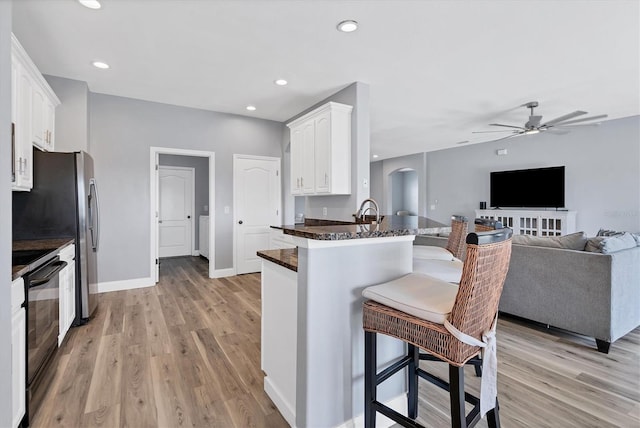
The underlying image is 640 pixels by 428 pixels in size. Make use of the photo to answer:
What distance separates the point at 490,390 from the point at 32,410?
2422mm

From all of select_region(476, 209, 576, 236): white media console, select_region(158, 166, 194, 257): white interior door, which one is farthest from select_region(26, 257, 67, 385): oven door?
select_region(476, 209, 576, 236): white media console

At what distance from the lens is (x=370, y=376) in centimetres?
143

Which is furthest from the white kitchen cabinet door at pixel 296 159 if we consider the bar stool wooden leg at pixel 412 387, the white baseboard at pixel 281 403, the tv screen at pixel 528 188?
the tv screen at pixel 528 188

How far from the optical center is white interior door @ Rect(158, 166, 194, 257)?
680cm

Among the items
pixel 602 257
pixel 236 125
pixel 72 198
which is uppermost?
pixel 236 125

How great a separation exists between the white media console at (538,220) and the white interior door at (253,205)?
4255 mm

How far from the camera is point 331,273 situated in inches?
58.9

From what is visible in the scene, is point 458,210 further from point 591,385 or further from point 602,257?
point 591,385

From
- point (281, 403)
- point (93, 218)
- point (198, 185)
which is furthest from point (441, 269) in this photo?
point (198, 185)

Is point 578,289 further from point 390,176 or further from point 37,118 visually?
point 390,176

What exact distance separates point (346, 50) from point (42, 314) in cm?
308

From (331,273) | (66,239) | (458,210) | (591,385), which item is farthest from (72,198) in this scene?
(458,210)

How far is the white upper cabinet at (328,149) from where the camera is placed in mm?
3744

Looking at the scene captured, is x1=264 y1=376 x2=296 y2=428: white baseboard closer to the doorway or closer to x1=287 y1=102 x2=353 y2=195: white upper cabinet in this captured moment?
x1=287 y1=102 x2=353 y2=195: white upper cabinet
